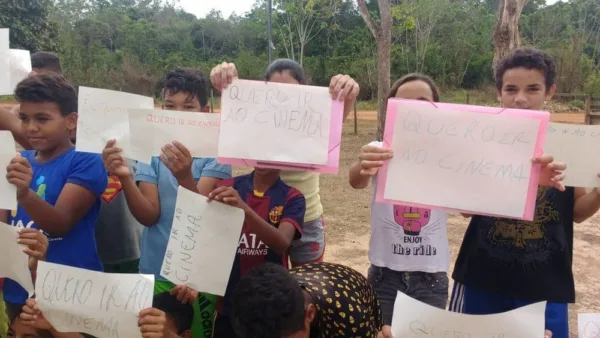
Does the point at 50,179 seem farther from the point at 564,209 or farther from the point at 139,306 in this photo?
the point at 564,209

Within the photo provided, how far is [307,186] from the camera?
260 cm

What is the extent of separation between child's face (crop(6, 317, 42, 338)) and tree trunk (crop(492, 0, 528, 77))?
26.2 ft

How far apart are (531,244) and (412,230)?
0.54m

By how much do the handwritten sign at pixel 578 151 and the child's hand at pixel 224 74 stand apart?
1133mm

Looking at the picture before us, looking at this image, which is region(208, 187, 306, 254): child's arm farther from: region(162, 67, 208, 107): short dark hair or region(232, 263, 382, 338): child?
region(162, 67, 208, 107): short dark hair

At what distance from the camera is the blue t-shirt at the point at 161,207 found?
2162mm

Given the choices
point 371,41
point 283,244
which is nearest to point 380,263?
point 283,244

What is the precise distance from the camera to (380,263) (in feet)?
7.44

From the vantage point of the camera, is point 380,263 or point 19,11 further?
point 19,11

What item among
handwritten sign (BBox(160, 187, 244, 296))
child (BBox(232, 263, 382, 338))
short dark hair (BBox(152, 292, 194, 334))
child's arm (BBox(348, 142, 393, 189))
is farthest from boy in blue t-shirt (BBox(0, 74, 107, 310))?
child's arm (BBox(348, 142, 393, 189))

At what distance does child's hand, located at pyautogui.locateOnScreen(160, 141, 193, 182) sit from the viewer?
185cm

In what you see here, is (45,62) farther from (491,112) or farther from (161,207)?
(491,112)

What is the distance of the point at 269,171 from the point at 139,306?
737 mm

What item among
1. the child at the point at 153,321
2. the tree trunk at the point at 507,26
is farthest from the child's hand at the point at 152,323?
the tree trunk at the point at 507,26
